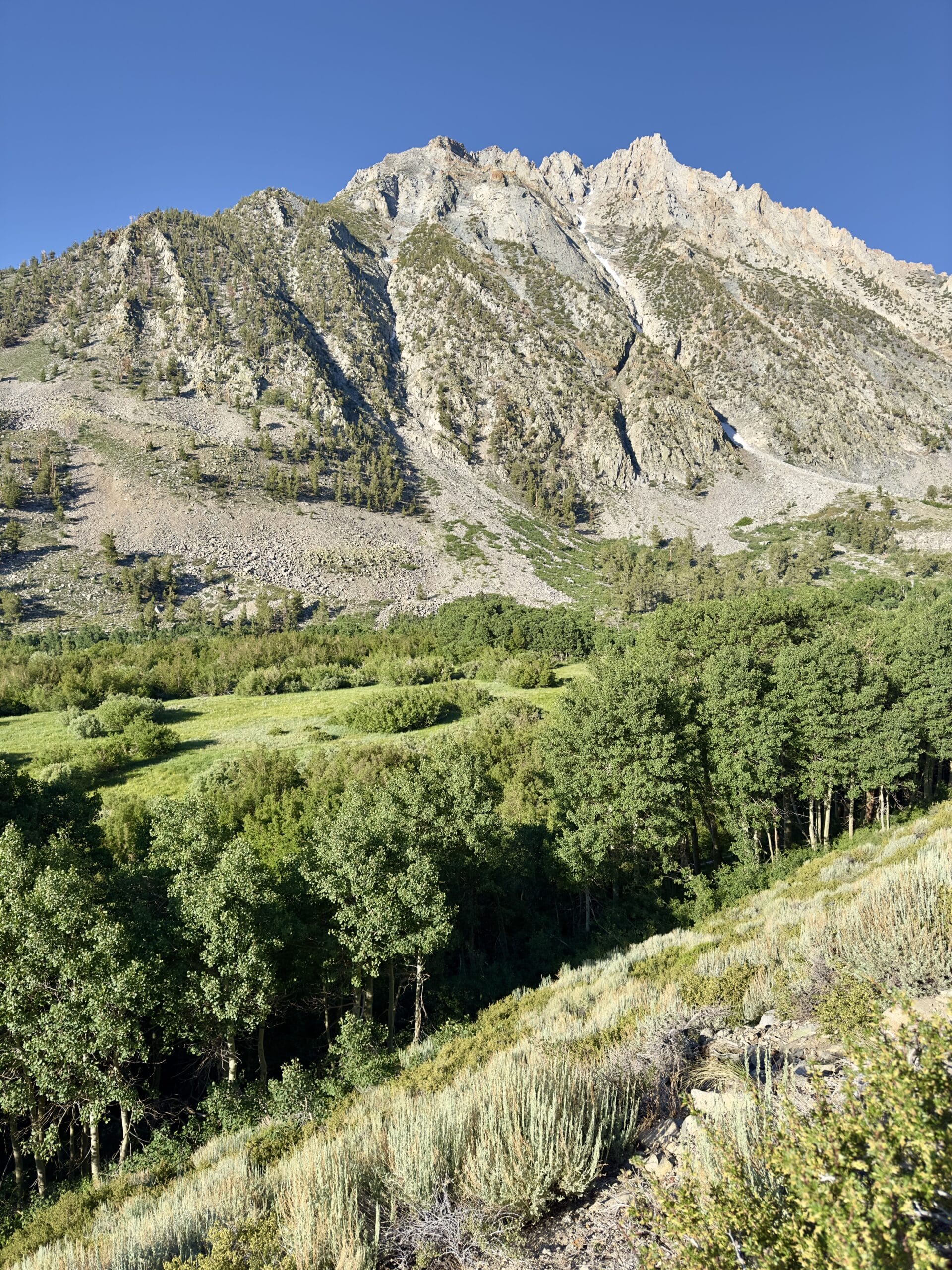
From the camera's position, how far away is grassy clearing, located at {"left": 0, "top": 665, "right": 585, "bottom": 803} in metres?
27.3

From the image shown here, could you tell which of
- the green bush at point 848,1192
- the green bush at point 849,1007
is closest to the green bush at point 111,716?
the green bush at point 849,1007

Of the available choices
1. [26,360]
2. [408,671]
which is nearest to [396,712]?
[408,671]

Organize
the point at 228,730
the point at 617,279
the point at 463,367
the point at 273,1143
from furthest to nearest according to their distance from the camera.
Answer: the point at 617,279 < the point at 463,367 < the point at 228,730 < the point at 273,1143

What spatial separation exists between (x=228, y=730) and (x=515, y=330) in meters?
153

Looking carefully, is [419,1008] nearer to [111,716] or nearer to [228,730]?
[228,730]

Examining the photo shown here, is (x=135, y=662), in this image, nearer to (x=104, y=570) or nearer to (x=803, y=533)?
(x=104, y=570)

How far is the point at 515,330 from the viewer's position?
154 meters

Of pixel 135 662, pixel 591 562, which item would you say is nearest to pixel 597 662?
pixel 135 662

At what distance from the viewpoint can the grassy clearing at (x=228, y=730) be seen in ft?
89.5

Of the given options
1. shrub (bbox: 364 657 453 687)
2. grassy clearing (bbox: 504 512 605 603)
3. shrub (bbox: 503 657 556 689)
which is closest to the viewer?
shrub (bbox: 503 657 556 689)

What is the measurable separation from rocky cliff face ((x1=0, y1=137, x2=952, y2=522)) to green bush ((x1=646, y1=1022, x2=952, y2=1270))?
10927 cm

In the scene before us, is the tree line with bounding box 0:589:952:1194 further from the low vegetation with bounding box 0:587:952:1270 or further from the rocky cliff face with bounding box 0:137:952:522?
the rocky cliff face with bounding box 0:137:952:522

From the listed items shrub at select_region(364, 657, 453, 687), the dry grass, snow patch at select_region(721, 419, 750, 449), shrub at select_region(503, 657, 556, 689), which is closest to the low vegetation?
the dry grass

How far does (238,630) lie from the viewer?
66.1m
